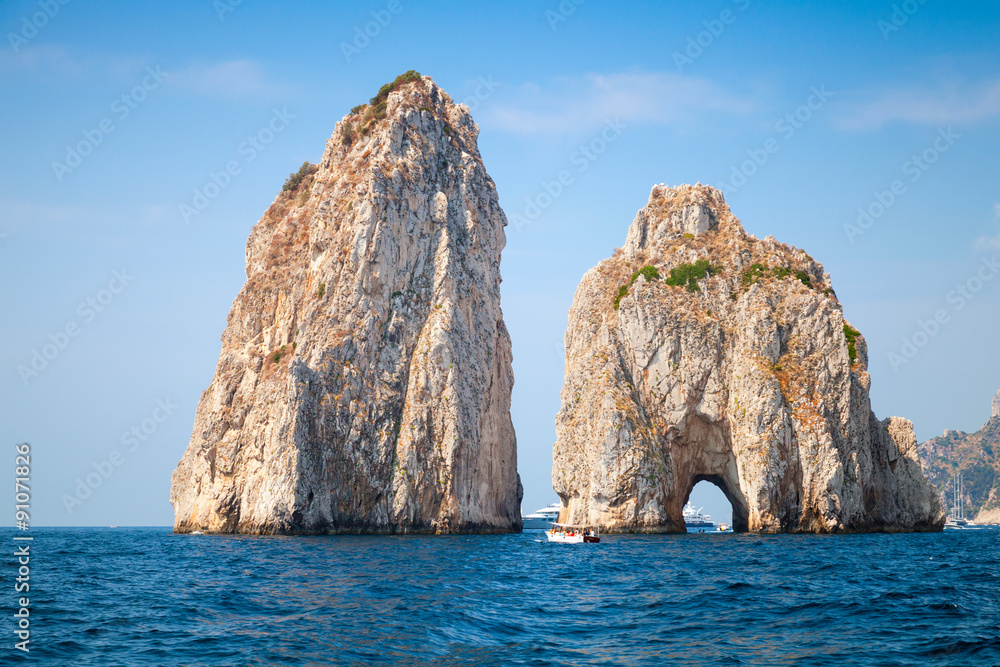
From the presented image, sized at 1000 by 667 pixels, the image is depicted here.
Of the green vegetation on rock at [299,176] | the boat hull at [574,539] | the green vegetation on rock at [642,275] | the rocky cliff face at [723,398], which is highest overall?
the green vegetation on rock at [299,176]

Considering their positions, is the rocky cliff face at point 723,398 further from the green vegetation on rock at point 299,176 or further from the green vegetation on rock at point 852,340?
the green vegetation on rock at point 299,176

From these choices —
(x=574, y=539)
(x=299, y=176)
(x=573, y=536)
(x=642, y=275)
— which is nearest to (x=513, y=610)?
(x=574, y=539)

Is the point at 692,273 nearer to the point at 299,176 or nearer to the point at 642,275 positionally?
the point at 642,275

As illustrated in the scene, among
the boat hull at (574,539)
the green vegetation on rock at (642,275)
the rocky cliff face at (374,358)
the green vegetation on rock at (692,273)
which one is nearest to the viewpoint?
the boat hull at (574,539)

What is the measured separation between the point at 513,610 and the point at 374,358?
191 feet

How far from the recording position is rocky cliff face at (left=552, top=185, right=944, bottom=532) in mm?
81938

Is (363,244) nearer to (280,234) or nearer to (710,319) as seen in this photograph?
(280,234)

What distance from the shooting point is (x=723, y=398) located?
286ft

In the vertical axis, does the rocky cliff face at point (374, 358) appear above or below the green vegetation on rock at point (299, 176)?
below

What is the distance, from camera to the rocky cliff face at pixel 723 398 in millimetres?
81938

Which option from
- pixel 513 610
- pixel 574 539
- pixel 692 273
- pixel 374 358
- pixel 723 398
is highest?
pixel 692 273

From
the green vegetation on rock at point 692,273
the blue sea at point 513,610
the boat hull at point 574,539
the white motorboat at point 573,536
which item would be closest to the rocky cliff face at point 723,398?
the green vegetation on rock at point 692,273

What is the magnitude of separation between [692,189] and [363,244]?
39873mm

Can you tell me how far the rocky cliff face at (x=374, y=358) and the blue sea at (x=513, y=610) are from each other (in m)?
30.3
